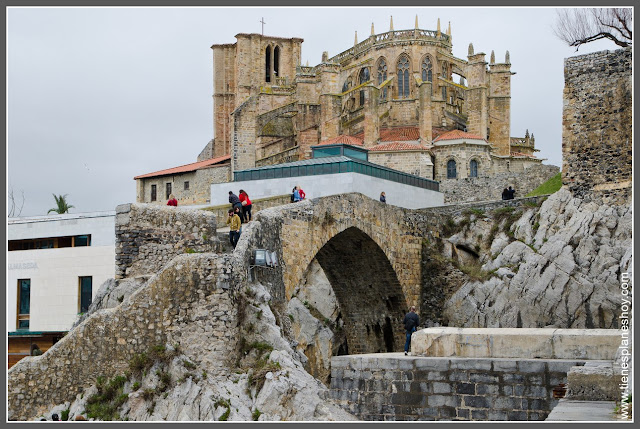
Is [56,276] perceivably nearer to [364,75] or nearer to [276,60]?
[364,75]

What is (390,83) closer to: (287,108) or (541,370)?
(287,108)

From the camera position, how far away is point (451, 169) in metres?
44.7

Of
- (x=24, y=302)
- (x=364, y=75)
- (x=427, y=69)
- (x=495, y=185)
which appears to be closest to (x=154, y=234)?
(x=24, y=302)

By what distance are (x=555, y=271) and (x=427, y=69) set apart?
90.8 feet

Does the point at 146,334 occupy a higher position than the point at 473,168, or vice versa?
the point at 473,168

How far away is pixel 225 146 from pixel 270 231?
144ft

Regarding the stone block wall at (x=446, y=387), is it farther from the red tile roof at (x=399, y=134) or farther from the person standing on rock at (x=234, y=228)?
the red tile roof at (x=399, y=134)

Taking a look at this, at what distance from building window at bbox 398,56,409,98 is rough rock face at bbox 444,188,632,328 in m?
24.1

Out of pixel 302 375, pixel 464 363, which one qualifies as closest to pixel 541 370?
pixel 464 363

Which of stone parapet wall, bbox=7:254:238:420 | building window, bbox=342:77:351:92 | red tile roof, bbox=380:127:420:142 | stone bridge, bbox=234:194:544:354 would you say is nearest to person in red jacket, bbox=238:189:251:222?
stone bridge, bbox=234:194:544:354

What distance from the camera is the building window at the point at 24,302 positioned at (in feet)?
101

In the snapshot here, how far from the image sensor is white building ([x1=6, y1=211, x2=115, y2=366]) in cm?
2992

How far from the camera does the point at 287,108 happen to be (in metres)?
55.8

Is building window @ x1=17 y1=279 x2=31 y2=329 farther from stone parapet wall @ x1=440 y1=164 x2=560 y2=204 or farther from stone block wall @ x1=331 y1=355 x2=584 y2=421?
stone parapet wall @ x1=440 y1=164 x2=560 y2=204
